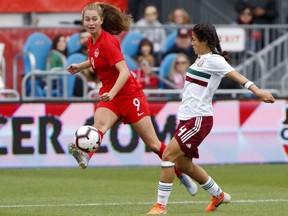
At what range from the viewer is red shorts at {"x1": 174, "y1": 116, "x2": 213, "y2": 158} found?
11734 millimetres

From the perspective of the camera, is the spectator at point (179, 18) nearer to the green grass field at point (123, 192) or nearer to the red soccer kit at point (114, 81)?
the green grass field at point (123, 192)

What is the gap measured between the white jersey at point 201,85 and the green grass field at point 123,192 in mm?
1102

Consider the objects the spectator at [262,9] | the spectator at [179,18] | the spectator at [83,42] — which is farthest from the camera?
the spectator at [262,9]

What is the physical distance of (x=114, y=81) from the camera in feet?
42.2

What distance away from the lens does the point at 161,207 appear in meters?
11.6

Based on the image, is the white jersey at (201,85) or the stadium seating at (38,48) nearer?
the white jersey at (201,85)

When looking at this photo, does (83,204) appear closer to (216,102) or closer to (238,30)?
(216,102)

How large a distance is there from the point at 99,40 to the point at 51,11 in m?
9.90

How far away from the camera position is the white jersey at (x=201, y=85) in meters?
11.8

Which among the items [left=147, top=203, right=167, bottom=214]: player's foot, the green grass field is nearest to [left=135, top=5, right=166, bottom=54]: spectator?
the green grass field

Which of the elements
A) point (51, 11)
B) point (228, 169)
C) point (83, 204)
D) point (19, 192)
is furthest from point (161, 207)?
point (51, 11)

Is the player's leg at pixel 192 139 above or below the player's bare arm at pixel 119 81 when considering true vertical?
below

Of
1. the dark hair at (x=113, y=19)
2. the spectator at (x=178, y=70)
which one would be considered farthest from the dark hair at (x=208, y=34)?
the spectator at (x=178, y=70)

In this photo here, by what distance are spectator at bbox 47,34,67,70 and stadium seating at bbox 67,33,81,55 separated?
0.33 ft
